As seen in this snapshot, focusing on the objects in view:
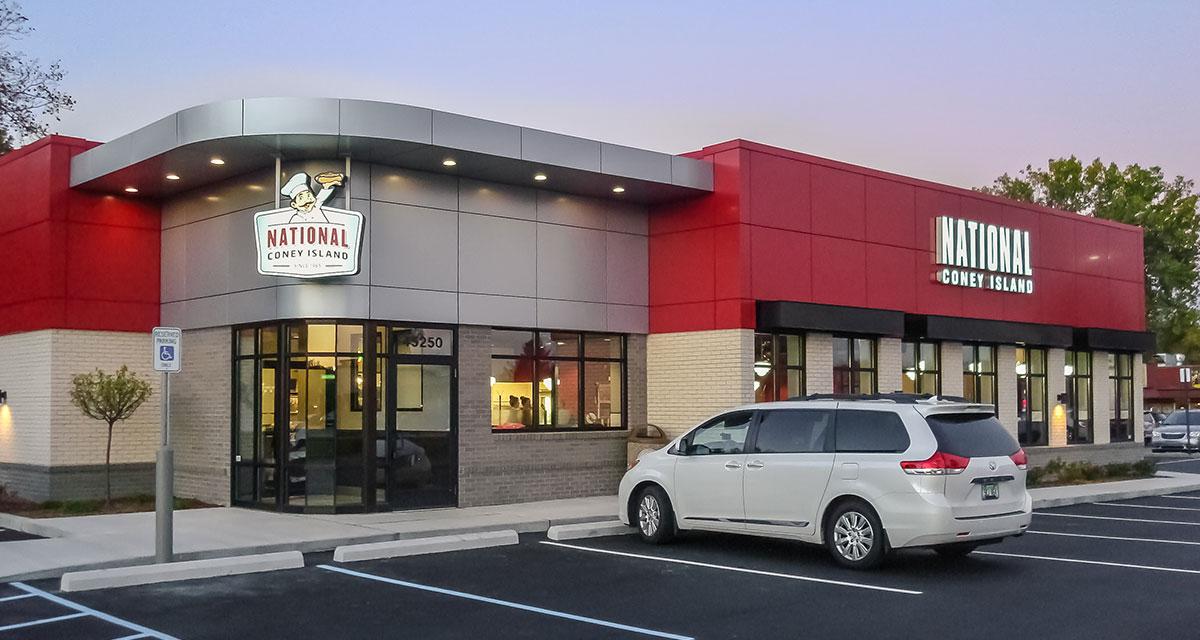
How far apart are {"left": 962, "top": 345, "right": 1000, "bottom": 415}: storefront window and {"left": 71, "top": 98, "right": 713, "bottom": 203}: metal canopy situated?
27.4 feet

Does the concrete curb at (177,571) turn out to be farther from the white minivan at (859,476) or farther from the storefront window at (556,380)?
the storefront window at (556,380)

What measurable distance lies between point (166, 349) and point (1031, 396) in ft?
64.6

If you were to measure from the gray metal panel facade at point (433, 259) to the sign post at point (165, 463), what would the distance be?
4.35 metres

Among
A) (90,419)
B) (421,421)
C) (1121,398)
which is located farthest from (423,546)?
(1121,398)

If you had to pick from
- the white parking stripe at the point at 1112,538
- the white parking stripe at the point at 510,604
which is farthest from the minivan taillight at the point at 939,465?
the white parking stripe at the point at 1112,538

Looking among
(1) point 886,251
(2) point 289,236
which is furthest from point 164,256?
(1) point 886,251

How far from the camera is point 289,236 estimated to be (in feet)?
54.3

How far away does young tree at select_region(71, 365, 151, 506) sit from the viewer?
18000 mm

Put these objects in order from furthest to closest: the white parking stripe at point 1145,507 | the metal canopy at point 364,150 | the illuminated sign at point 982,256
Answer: the illuminated sign at point 982,256 < the white parking stripe at point 1145,507 < the metal canopy at point 364,150

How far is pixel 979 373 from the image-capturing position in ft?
81.6

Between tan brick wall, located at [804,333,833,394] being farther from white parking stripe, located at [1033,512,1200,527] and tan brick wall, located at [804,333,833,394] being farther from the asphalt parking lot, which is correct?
the asphalt parking lot

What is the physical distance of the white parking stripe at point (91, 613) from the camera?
9172 mm

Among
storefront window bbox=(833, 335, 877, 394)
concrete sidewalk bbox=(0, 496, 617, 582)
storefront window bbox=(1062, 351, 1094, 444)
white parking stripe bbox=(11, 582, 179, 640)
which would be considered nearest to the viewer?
white parking stripe bbox=(11, 582, 179, 640)

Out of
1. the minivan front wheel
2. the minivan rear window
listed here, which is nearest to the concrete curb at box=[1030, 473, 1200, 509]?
the minivan rear window
